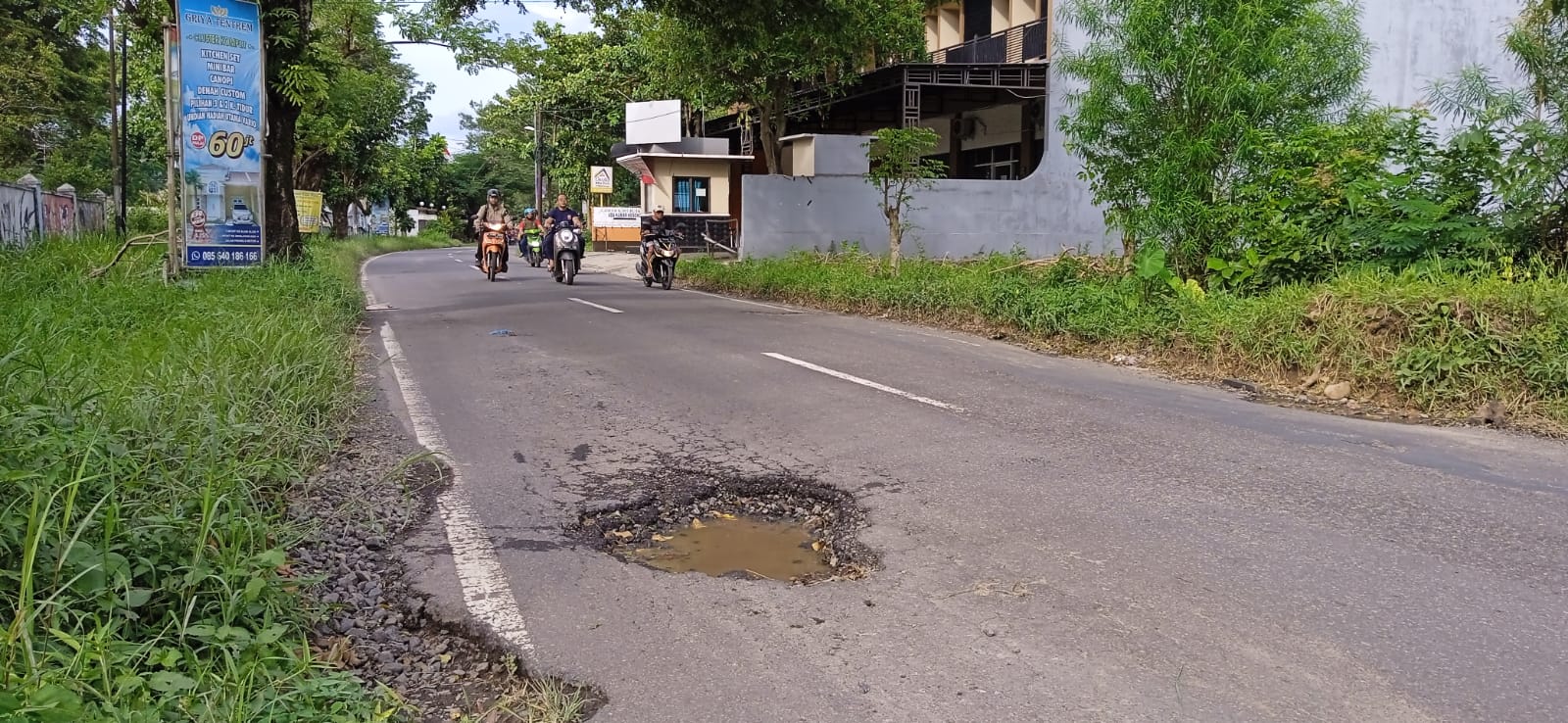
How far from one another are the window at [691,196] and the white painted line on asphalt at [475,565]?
26.9 metres

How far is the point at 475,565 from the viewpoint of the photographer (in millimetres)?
4234

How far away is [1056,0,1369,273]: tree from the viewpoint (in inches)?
398

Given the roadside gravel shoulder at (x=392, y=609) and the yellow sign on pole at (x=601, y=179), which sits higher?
the yellow sign on pole at (x=601, y=179)

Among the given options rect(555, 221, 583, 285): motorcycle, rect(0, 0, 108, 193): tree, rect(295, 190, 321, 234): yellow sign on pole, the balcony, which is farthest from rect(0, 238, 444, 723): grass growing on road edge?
rect(295, 190, 321, 234): yellow sign on pole

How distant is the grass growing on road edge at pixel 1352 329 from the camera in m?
7.31

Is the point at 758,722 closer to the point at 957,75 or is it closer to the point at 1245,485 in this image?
the point at 1245,485

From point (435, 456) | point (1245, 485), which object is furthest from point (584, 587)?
point (1245, 485)

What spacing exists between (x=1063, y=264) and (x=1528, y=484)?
7828mm

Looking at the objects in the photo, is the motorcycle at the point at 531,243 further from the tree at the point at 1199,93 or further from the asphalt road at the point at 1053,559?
the asphalt road at the point at 1053,559

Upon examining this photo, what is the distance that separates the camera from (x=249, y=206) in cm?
1273

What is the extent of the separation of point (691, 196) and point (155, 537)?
30.1m

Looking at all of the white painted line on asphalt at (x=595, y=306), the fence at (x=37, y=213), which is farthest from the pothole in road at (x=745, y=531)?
the fence at (x=37, y=213)

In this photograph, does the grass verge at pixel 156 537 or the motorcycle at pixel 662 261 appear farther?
the motorcycle at pixel 662 261

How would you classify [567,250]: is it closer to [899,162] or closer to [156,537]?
[899,162]
